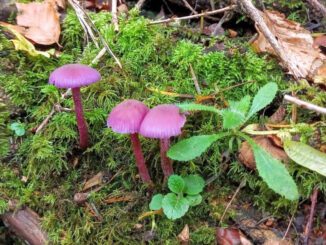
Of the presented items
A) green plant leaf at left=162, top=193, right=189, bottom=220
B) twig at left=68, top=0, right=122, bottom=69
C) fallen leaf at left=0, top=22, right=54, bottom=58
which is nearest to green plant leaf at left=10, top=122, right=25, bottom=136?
fallen leaf at left=0, top=22, right=54, bottom=58

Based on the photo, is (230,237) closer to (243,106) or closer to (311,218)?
(311,218)

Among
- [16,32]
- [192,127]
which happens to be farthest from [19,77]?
[192,127]

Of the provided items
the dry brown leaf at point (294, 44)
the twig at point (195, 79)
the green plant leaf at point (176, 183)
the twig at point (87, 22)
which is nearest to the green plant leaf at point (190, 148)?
the green plant leaf at point (176, 183)

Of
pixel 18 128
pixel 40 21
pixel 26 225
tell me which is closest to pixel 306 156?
pixel 26 225

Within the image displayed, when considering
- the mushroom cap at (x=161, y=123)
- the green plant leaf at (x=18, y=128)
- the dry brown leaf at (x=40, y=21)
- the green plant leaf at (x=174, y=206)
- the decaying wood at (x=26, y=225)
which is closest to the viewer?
the mushroom cap at (x=161, y=123)

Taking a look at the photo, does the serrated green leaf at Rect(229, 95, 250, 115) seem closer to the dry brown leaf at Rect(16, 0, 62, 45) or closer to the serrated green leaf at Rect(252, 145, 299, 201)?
the serrated green leaf at Rect(252, 145, 299, 201)

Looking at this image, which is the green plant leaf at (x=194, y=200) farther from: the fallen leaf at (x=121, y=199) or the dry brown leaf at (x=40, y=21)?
the dry brown leaf at (x=40, y=21)

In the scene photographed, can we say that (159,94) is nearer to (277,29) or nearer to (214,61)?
(214,61)
